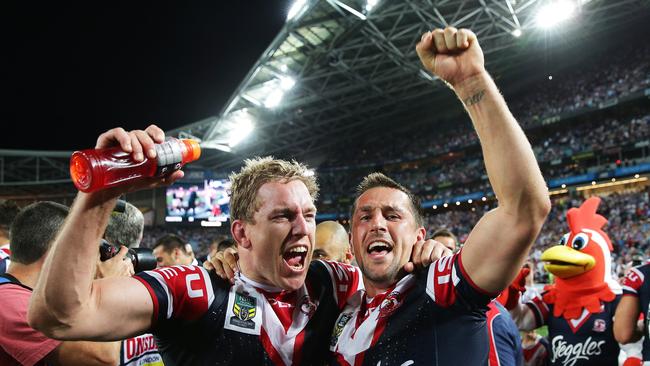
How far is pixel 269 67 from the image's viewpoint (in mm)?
21219

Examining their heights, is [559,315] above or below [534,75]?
below

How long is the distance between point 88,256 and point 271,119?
82.1 ft

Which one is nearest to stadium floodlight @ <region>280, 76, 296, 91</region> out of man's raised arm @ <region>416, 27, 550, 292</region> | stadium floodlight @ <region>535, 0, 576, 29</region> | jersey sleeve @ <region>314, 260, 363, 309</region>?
stadium floodlight @ <region>535, 0, 576, 29</region>

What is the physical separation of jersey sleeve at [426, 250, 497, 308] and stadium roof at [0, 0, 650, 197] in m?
16.4

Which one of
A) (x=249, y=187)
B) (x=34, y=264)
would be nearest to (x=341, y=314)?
(x=249, y=187)

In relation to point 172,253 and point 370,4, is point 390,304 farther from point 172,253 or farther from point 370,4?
point 370,4

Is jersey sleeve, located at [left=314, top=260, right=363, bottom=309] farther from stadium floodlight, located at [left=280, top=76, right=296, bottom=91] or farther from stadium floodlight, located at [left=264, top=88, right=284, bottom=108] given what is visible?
stadium floodlight, located at [left=264, top=88, right=284, bottom=108]

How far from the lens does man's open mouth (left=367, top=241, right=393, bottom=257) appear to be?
223cm

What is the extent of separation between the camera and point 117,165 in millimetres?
1494

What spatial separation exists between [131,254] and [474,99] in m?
2.19

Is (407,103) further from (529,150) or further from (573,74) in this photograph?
(529,150)

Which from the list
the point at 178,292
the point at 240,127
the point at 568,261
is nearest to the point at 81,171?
the point at 178,292

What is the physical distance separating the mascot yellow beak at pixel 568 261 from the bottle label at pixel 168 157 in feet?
10.8

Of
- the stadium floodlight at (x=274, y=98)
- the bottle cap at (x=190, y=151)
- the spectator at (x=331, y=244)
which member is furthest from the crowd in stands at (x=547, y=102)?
the bottle cap at (x=190, y=151)
